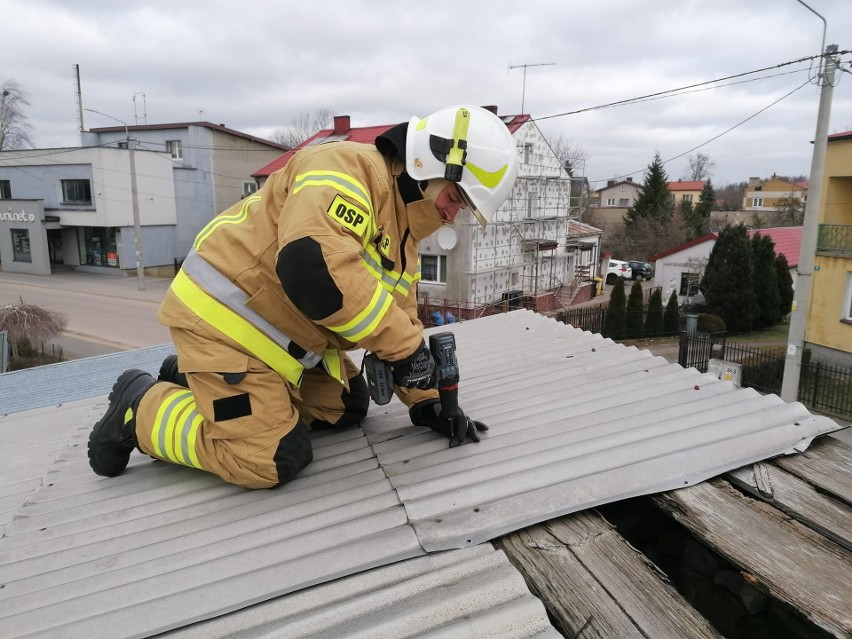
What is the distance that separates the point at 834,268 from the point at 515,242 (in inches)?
453

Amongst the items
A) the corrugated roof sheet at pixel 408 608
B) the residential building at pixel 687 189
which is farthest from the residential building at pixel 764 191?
the corrugated roof sheet at pixel 408 608

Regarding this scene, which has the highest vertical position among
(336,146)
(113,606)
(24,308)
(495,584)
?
(336,146)

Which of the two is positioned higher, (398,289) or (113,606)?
(398,289)

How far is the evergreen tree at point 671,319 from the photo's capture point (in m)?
19.5

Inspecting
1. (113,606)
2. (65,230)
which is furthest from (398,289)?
(65,230)

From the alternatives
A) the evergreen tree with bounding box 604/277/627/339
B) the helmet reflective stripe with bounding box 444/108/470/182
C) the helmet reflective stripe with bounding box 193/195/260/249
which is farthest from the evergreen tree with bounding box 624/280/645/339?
the helmet reflective stripe with bounding box 193/195/260/249

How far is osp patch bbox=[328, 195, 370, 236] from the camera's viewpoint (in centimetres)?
222

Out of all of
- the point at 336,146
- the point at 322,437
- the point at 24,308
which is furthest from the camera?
the point at 24,308

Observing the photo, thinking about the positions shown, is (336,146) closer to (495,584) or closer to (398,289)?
(398,289)

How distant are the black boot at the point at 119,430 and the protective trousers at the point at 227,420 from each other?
9 centimetres

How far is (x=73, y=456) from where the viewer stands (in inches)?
134

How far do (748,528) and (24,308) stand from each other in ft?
55.3

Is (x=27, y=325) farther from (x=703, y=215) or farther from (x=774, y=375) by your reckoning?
(x=703, y=215)

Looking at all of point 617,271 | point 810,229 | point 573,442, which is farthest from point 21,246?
point 573,442
